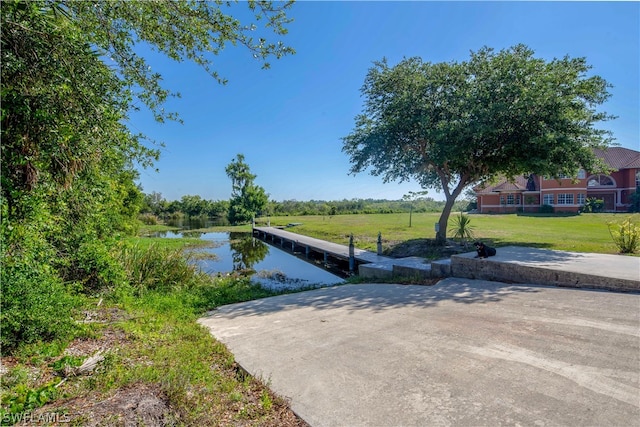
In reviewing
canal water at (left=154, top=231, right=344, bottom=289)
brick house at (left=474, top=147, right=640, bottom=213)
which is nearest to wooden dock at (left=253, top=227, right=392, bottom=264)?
canal water at (left=154, top=231, right=344, bottom=289)

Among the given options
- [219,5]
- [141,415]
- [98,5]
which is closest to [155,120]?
[98,5]

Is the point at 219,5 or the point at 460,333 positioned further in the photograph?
the point at 460,333

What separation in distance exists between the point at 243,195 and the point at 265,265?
27.3m

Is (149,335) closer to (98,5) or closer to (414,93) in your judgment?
(98,5)

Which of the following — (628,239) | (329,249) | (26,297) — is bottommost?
(329,249)

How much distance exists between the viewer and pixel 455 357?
326 cm

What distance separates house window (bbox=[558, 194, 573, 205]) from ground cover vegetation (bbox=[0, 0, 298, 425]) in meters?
38.0

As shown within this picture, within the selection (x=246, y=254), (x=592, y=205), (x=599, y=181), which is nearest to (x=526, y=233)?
(x=246, y=254)

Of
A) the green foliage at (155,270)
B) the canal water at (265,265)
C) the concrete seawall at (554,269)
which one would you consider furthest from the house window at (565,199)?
the green foliage at (155,270)

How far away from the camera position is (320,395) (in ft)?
8.98

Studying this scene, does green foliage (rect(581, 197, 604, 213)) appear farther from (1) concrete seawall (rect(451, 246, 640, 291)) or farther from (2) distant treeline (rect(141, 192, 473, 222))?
(1) concrete seawall (rect(451, 246, 640, 291))

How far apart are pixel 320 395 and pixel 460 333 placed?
212 centimetres

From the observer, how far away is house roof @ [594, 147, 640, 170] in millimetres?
30266

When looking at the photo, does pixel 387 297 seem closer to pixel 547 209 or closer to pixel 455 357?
pixel 455 357
